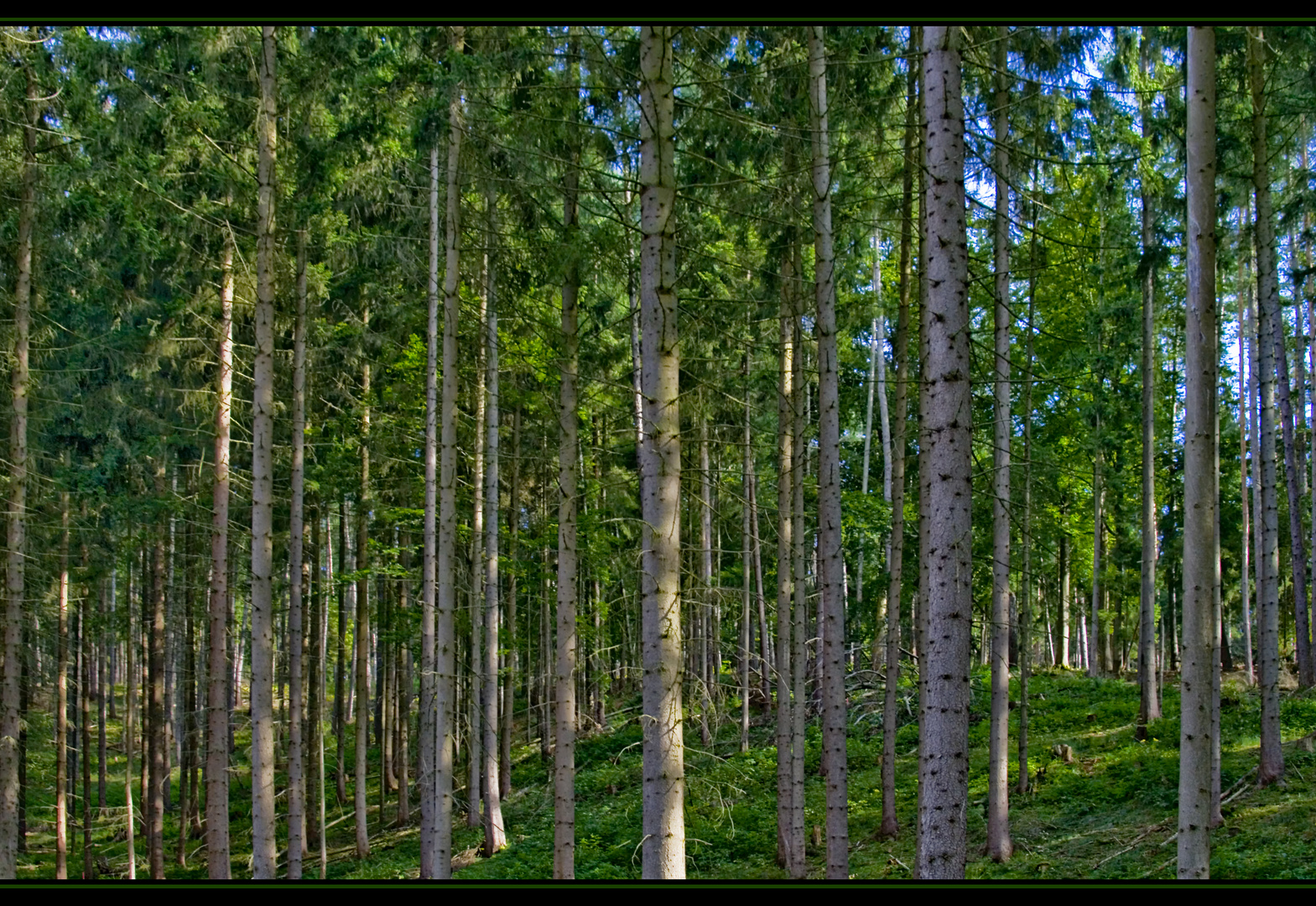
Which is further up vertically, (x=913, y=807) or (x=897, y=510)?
(x=897, y=510)

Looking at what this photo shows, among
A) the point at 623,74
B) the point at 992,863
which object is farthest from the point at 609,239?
the point at 992,863

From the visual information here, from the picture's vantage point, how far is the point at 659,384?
24.0 feet

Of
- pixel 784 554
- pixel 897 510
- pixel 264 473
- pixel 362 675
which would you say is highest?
pixel 264 473

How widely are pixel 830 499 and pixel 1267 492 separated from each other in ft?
23.5

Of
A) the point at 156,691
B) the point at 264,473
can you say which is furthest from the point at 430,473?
the point at 156,691

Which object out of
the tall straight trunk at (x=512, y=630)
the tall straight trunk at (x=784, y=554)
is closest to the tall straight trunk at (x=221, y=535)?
the tall straight trunk at (x=512, y=630)

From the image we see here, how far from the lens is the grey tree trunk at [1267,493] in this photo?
12625 millimetres

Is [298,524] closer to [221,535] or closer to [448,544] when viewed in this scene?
[221,535]

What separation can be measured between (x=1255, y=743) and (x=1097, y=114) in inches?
410

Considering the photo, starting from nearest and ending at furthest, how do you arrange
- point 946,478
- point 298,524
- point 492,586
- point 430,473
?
point 946,478
point 430,473
point 298,524
point 492,586

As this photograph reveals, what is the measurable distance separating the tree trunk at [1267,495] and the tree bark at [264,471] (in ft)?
40.4

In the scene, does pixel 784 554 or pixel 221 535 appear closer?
pixel 221 535
